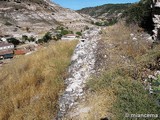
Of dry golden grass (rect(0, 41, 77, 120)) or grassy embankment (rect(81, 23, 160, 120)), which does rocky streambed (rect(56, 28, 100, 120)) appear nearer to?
dry golden grass (rect(0, 41, 77, 120))

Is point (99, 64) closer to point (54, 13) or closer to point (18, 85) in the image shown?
point (18, 85)

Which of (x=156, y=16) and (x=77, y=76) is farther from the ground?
(x=156, y=16)

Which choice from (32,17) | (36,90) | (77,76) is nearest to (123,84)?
(77,76)

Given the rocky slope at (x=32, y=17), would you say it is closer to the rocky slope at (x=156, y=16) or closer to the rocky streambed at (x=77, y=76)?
the rocky streambed at (x=77, y=76)

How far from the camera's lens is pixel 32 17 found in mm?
152500

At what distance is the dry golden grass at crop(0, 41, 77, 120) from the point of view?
721cm

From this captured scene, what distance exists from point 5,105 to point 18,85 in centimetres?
124

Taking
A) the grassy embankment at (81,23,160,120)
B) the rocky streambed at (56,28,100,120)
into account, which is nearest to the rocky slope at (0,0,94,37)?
the rocky streambed at (56,28,100,120)

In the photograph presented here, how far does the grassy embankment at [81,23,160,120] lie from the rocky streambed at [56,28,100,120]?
0.38 metres

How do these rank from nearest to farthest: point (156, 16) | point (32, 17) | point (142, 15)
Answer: point (156, 16)
point (142, 15)
point (32, 17)

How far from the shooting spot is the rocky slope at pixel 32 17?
128250 millimetres

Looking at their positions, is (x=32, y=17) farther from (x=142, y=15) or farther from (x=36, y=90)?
(x=36, y=90)

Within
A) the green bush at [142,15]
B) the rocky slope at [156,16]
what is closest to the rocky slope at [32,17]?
the green bush at [142,15]

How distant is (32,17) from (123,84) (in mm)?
150504
